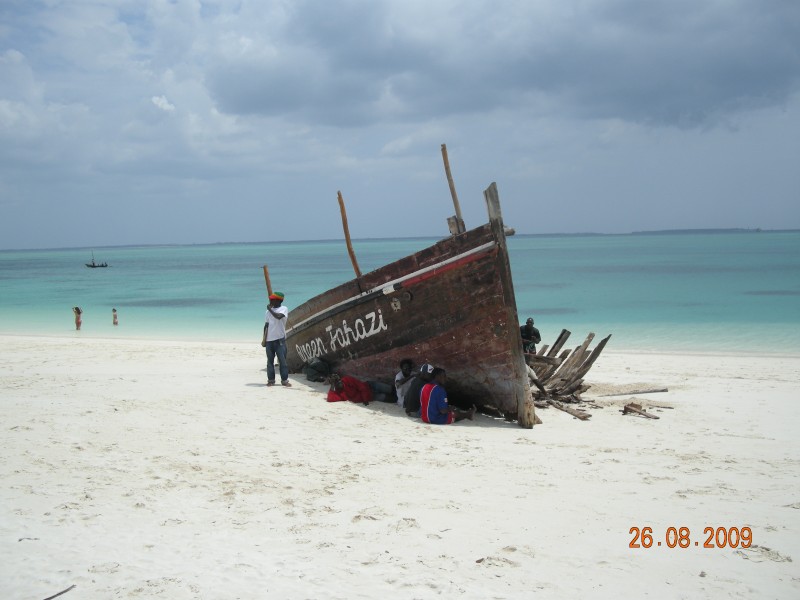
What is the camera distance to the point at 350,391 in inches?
326

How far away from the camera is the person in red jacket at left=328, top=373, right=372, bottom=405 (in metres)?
8.22

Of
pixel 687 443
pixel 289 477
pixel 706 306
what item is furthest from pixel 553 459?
pixel 706 306

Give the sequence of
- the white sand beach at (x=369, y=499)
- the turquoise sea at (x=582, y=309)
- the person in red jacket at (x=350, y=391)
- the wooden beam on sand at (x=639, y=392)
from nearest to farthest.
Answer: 1. the white sand beach at (x=369, y=499)
2. the person in red jacket at (x=350, y=391)
3. the wooden beam on sand at (x=639, y=392)
4. the turquoise sea at (x=582, y=309)

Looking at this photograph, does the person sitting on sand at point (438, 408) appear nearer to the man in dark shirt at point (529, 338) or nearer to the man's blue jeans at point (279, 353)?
the man's blue jeans at point (279, 353)

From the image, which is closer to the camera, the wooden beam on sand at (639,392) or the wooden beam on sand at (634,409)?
the wooden beam on sand at (634,409)

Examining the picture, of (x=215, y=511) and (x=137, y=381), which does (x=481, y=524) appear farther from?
(x=137, y=381)

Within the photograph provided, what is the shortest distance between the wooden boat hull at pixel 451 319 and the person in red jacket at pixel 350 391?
0.33 metres

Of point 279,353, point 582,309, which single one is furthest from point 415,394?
point 582,309

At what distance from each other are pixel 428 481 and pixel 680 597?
2187 mm

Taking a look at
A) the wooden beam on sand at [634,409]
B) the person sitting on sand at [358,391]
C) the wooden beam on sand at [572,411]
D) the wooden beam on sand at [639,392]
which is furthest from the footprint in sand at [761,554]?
the wooden beam on sand at [639,392]

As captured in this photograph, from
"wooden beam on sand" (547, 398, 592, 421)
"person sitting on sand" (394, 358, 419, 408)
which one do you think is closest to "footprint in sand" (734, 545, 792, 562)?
"wooden beam on sand" (547, 398, 592, 421)
